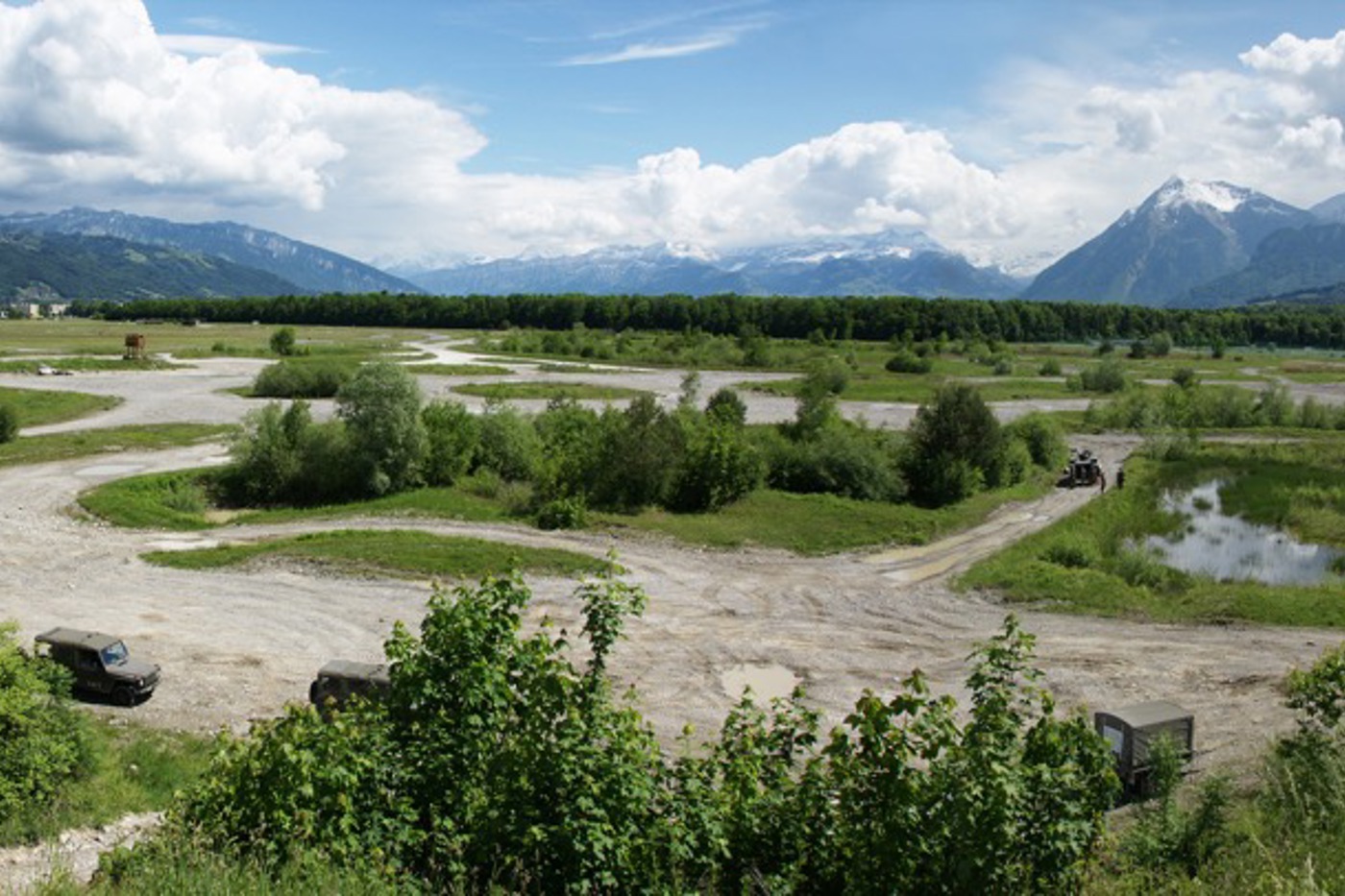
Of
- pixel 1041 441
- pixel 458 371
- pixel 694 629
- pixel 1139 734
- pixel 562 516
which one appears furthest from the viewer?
pixel 458 371

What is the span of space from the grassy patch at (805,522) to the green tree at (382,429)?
9767 mm

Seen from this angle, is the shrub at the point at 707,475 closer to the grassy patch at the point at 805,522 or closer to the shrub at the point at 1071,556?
the grassy patch at the point at 805,522

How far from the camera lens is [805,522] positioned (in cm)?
4034

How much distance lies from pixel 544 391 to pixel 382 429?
134 ft

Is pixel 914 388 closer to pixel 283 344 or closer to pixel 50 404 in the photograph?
pixel 283 344

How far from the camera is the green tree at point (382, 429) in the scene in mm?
42219

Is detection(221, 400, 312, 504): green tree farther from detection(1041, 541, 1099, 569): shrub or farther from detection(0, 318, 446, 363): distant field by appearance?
detection(0, 318, 446, 363): distant field

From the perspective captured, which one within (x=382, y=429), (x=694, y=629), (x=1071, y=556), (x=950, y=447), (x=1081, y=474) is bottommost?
(x=694, y=629)

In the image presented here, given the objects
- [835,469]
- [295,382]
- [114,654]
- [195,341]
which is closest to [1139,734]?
[114,654]

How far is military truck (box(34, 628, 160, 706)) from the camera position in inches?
816

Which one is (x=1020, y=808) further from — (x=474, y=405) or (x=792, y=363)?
(x=792, y=363)

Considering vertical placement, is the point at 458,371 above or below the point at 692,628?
above

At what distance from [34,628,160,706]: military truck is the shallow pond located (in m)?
35.9

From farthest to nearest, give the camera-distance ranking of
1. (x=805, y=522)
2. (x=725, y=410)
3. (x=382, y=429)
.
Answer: (x=725, y=410) → (x=382, y=429) → (x=805, y=522)
